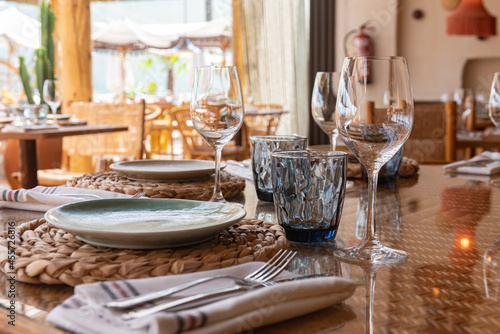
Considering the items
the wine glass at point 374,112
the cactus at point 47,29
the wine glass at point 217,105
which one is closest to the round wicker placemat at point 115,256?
the wine glass at point 374,112

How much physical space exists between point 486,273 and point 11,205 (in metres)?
0.71

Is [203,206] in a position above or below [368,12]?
below

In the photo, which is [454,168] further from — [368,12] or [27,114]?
[368,12]

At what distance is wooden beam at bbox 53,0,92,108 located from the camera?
186 inches

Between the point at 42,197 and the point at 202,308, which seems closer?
the point at 202,308

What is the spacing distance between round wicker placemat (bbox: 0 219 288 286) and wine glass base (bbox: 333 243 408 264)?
8 cm

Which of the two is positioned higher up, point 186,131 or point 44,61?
point 44,61

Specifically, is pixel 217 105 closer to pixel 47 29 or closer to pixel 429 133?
pixel 429 133

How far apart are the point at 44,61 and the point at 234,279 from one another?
369 centimetres

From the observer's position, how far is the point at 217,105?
0.91m

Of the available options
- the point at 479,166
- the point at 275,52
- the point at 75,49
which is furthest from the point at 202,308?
the point at 275,52

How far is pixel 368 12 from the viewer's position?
716 centimetres

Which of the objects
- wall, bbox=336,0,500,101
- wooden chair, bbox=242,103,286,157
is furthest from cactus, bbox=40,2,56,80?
wall, bbox=336,0,500,101

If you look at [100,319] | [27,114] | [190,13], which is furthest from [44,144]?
[190,13]
